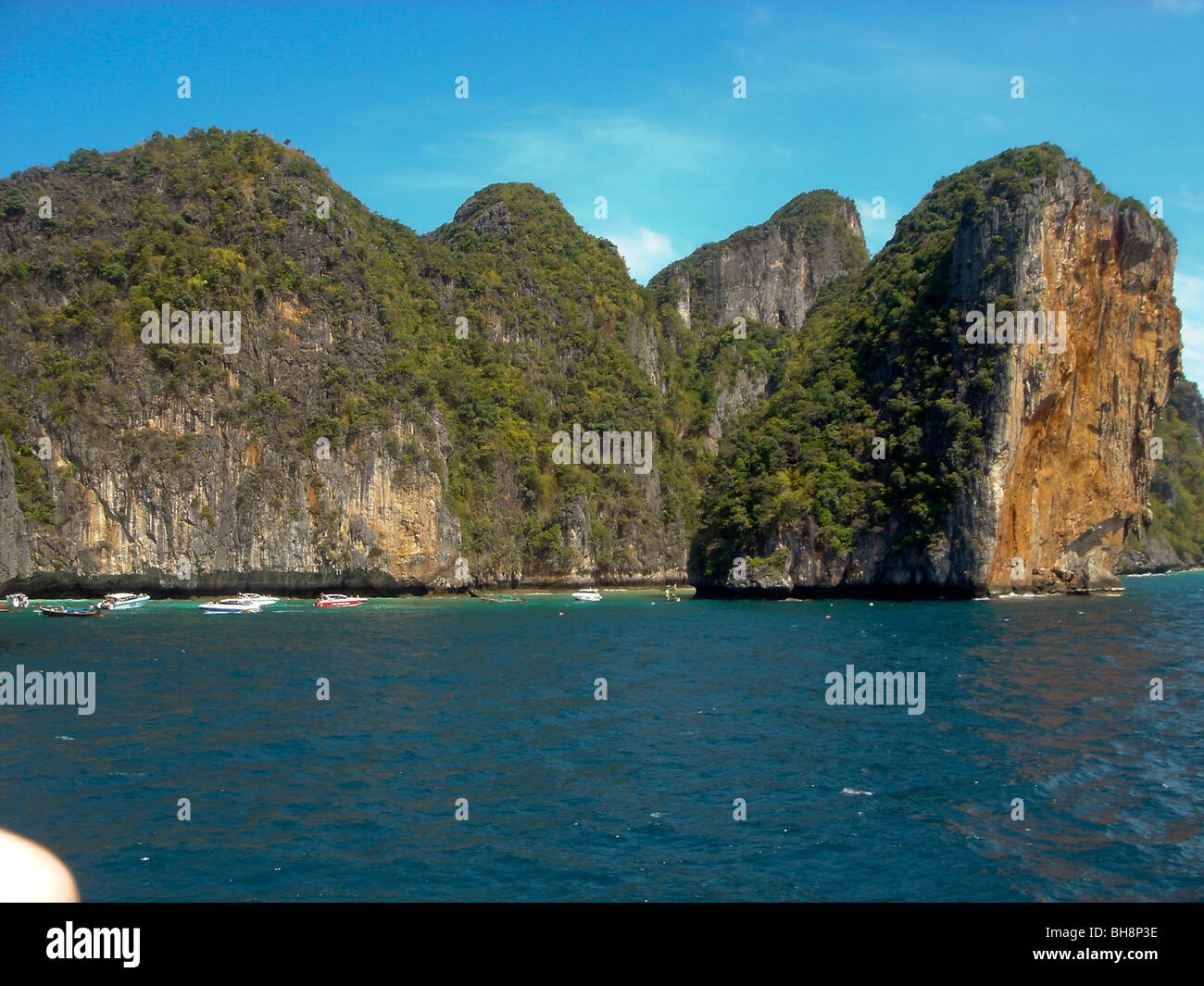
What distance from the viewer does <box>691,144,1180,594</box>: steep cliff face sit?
65.4 m

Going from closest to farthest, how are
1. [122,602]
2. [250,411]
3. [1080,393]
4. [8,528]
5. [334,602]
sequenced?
[8,528] → [122,602] → [334,602] → [1080,393] → [250,411]

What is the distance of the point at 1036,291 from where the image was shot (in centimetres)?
6469

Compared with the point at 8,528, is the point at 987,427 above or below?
above

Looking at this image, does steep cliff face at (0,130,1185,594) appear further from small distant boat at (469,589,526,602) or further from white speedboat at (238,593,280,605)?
white speedboat at (238,593,280,605)

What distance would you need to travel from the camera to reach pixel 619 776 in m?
19.2

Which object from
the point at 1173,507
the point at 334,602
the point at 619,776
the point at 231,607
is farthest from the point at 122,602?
the point at 1173,507

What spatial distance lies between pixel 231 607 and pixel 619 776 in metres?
50.5

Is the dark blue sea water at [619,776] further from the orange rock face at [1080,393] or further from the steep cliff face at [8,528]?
the orange rock face at [1080,393]

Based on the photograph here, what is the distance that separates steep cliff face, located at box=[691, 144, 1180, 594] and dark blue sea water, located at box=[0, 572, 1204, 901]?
96.2ft

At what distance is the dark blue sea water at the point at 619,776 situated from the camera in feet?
45.1

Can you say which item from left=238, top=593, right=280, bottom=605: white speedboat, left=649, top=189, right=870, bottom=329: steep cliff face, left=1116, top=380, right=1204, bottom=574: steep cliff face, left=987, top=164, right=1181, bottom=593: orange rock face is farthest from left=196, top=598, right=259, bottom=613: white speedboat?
left=649, top=189, right=870, bottom=329: steep cliff face

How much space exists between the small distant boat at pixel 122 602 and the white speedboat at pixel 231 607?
5.25 metres

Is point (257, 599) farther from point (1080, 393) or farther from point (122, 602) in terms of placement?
point (1080, 393)

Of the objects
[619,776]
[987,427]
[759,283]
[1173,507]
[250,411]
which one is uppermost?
[759,283]
